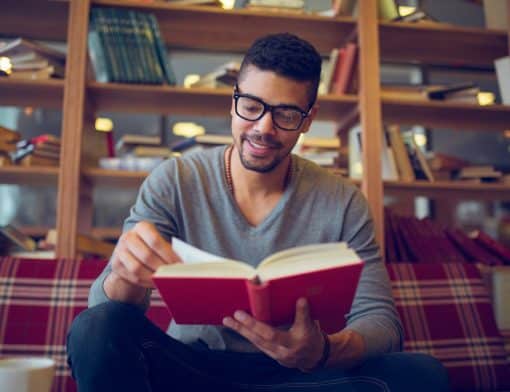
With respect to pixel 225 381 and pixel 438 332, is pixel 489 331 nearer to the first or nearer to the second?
pixel 438 332

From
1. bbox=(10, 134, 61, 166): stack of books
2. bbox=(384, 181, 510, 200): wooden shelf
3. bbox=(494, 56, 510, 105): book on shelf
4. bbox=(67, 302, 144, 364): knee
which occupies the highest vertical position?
bbox=(494, 56, 510, 105): book on shelf

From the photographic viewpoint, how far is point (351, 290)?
83 centimetres

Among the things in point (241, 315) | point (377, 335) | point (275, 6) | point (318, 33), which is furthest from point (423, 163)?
point (241, 315)

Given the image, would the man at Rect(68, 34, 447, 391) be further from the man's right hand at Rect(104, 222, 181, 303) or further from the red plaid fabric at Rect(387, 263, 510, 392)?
the red plaid fabric at Rect(387, 263, 510, 392)

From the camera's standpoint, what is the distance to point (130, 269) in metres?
0.87

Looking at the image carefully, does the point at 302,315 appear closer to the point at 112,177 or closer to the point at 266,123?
the point at 266,123

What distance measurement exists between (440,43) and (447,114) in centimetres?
31

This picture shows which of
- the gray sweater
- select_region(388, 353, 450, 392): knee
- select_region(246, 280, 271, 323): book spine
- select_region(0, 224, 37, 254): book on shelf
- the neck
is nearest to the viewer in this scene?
select_region(246, 280, 271, 323): book spine

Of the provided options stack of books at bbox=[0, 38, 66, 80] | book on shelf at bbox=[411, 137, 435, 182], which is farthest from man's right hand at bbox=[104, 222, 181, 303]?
book on shelf at bbox=[411, 137, 435, 182]

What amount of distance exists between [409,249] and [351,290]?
128 cm

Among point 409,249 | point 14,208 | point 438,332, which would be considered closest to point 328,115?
point 409,249

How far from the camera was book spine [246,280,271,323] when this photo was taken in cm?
73

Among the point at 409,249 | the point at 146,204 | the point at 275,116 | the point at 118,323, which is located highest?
the point at 275,116

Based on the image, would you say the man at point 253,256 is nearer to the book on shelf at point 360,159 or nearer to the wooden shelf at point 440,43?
the book on shelf at point 360,159
